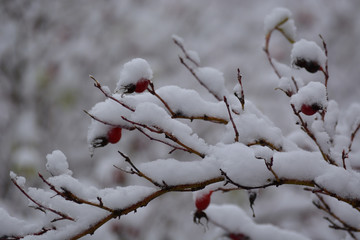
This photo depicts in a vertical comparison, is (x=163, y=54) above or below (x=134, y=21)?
below

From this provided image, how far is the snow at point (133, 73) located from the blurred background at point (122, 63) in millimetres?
2160

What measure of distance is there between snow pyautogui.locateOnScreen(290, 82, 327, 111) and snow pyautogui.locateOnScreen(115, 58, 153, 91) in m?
0.43

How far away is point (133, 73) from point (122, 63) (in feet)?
12.5

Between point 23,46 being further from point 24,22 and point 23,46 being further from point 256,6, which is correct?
point 256,6

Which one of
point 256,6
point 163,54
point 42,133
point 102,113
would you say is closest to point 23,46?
point 42,133

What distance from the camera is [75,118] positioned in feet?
15.4

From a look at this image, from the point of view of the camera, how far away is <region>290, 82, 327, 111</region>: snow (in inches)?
38.9

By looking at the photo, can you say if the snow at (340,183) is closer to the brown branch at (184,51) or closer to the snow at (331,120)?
the snow at (331,120)

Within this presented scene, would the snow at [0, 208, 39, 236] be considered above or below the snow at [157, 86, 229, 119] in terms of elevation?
below

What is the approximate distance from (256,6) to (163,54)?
2.36 meters

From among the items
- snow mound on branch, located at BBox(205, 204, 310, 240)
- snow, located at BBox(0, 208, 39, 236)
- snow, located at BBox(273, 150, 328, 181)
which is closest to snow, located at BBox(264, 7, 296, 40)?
snow, located at BBox(273, 150, 328, 181)

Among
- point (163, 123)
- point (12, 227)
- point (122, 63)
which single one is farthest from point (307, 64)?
point (122, 63)

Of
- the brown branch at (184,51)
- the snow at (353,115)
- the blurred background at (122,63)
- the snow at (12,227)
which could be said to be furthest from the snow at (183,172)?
the blurred background at (122,63)

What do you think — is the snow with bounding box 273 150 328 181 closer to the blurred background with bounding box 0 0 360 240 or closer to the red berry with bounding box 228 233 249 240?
the red berry with bounding box 228 233 249 240
